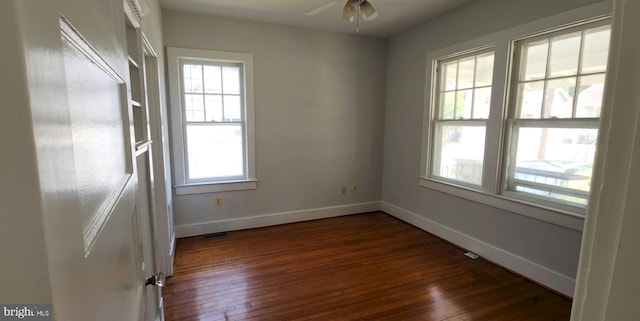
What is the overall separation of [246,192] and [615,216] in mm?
3620

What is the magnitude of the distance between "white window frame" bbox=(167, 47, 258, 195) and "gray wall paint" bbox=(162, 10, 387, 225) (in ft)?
0.26

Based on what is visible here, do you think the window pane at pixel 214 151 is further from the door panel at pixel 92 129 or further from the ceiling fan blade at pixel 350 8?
the door panel at pixel 92 129

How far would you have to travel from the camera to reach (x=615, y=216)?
12.9 inches

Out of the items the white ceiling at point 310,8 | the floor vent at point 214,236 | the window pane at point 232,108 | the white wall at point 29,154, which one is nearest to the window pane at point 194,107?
the window pane at point 232,108

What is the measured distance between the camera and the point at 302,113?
12.6ft

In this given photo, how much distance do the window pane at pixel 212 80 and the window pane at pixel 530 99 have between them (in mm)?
3225

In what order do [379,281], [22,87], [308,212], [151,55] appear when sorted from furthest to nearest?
[308,212], [379,281], [151,55], [22,87]

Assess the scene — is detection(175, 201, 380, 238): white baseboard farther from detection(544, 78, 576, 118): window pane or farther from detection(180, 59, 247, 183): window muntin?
detection(544, 78, 576, 118): window pane

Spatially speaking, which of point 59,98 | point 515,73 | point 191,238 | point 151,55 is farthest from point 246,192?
point 59,98

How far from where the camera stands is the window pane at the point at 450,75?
332 cm

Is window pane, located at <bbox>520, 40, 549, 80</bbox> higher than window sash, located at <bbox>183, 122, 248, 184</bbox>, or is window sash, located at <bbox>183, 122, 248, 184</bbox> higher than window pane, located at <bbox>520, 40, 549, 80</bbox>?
window pane, located at <bbox>520, 40, 549, 80</bbox>

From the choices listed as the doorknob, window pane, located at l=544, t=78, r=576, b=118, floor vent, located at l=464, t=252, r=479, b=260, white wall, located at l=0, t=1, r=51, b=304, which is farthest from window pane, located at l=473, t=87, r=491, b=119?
white wall, located at l=0, t=1, r=51, b=304

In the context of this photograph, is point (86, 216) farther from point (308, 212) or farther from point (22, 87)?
point (308, 212)

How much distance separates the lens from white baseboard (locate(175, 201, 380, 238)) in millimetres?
3462
